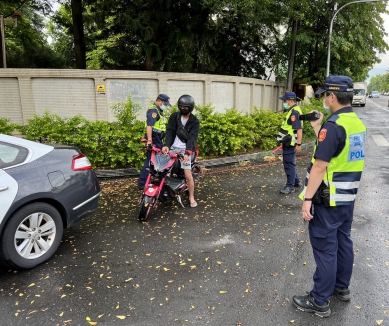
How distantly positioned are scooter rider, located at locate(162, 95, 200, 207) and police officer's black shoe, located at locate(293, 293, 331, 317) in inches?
116

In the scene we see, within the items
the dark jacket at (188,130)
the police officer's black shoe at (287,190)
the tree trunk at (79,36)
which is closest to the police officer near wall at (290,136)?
the police officer's black shoe at (287,190)

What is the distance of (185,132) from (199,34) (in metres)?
12.0

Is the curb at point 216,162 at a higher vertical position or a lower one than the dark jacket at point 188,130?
lower

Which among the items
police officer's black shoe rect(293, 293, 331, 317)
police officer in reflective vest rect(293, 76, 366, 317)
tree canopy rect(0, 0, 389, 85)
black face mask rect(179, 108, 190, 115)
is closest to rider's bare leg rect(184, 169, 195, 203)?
black face mask rect(179, 108, 190, 115)

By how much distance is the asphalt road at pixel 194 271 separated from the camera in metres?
2.93

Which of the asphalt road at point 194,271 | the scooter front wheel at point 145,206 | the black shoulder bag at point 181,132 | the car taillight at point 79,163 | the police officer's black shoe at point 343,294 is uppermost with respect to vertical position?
the black shoulder bag at point 181,132

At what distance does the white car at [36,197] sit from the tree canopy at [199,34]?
11181mm

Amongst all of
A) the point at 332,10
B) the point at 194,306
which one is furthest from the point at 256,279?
the point at 332,10

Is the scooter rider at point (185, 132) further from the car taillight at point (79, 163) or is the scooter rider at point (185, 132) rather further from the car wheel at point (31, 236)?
the car wheel at point (31, 236)

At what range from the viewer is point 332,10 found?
66.8ft

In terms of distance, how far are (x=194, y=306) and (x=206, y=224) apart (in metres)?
1.99

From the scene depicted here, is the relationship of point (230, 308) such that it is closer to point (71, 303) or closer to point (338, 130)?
point (71, 303)

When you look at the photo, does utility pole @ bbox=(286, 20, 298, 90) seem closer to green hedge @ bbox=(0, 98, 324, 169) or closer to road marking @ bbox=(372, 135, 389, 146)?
road marking @ bbox=(372, 135, 389, 146)

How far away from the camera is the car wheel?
137 inches
